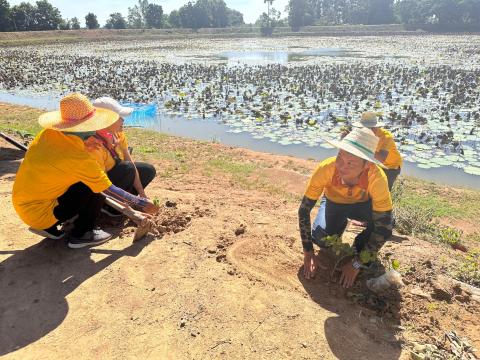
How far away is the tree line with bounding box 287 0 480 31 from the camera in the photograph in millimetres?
54812

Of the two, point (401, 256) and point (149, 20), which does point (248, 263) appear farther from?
point (149, 20)

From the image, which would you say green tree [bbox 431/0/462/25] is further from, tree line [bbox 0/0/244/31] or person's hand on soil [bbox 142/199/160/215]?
person's hand on soil [bbox 142/199/160/215]

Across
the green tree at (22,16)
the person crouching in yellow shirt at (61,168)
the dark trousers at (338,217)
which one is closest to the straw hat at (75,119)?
the person crouching in yellow shirt at (61,168)

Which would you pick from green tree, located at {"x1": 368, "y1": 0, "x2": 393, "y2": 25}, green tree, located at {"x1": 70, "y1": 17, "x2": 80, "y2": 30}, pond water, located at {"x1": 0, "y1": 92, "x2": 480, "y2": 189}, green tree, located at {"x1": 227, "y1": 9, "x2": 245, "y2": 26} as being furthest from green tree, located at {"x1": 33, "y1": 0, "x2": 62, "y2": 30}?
green tree, located at {"x1": 368, "y1": 0, "x2": 393, "y2": 25}

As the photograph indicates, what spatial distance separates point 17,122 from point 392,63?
64.9 ft

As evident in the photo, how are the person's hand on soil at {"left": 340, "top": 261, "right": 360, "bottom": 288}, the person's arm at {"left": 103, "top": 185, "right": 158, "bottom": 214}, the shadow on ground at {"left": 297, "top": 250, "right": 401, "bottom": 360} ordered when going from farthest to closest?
1. the person's arm at {"left": 103, "top": 185, "right": 158, "bottom": 214}
2. the person's hand on soil at {"left": 340, "top": 261, "right": 360, "bottom": 288}
3. the shadow on ground at {"left": 297, "top": 250, "right": 401, "bottom": 360}

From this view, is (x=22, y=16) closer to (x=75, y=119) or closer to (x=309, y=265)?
(x=75, y=119)

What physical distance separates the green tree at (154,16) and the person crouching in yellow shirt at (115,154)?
7645 centimetres

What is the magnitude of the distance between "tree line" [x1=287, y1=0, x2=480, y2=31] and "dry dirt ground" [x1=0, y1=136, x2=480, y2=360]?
63.3 meters

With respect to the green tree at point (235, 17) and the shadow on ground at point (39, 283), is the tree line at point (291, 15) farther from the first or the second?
the shadow on ground at point (39, 283)

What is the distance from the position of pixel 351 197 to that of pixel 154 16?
79.5 m

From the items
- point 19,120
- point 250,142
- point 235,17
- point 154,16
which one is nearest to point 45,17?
point 154,16

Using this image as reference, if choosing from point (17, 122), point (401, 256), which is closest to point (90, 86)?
point (17, 122)

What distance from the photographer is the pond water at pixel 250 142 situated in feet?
23.3
